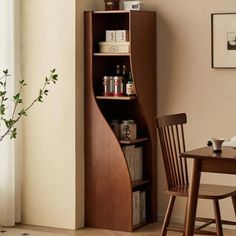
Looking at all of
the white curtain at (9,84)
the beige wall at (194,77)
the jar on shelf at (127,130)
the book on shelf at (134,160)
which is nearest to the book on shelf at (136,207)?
the book on shelf at (134,160)

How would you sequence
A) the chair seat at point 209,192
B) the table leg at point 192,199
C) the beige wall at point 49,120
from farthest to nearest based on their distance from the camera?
the beige wall at point 49,120
the chair seat at point 209,192
the table leg at point 192,199

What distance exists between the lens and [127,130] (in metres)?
5.80

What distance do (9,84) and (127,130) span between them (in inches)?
40.1

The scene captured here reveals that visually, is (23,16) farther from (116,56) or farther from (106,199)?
(106,199)

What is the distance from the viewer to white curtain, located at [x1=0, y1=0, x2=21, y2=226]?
227 inches

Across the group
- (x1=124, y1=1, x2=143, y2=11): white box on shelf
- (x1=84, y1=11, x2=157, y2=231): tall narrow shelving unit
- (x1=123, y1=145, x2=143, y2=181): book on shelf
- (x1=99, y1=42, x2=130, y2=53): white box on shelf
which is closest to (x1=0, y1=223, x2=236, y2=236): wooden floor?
(x1=84, y1=11, x2=157, y2=231): tall narrow shelving unit

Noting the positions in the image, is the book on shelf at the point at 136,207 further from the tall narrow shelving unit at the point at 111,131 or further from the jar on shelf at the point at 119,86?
the jar on shelf at the point at 119,86

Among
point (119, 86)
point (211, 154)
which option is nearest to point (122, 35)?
point (119, 86)

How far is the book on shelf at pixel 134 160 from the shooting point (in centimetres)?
579

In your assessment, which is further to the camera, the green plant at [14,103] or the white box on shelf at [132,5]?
the white box on shelf at [132,5]

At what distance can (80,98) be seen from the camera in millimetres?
5777

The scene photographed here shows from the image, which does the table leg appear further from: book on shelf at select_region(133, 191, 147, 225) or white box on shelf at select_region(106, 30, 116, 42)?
white box on shelf at select_region(106, 30, 116, 42)

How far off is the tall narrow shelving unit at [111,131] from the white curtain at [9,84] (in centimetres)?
58

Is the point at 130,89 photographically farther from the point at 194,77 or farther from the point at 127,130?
the point at 194,77
